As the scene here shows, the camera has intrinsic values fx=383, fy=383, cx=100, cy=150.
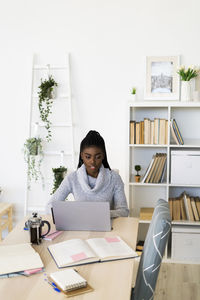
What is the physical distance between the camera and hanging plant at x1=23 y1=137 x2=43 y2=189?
354cm

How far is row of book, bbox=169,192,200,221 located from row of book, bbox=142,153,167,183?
232 millimetres

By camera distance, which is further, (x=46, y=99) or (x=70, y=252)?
(x=46, y=99)

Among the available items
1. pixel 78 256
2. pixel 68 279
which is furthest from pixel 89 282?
pixel 78 256

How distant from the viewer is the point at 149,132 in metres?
3.35

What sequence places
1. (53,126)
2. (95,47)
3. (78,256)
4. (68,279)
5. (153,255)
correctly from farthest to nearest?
1. (53,126)
2. (95,47)
3. (78,256)
4. (153,255)
5. (68,279)

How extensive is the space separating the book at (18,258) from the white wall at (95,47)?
179cm

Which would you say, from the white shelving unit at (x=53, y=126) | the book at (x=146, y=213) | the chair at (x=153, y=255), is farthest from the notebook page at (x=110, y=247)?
the white shelving unit at (x=53, y=126)

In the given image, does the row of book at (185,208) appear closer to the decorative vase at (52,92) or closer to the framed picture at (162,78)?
the framed picture at (162,78)

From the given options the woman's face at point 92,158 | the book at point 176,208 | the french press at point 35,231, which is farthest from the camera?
the book at point 176,208

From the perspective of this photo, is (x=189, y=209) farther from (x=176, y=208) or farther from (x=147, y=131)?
(x=147, y=131)

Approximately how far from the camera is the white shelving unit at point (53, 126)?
3.56 m

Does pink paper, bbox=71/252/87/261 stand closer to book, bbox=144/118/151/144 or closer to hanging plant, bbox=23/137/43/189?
book, bbox=144/118/151/144

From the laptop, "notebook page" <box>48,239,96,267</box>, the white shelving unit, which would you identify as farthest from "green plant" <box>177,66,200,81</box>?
"notebook page" <box>48,239,96,267</box>

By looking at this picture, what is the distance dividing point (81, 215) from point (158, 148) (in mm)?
1730
